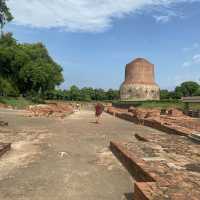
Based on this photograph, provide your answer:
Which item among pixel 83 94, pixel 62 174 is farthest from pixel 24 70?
pixel 83 94

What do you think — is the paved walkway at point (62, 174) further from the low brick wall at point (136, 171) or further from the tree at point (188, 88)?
the tree at point (188, 88)

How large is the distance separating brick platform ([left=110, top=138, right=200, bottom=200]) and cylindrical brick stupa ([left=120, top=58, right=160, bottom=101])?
56.2 meters

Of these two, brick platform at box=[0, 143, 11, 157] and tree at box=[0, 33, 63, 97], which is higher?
tree at box=[0, 33, 63, 97]

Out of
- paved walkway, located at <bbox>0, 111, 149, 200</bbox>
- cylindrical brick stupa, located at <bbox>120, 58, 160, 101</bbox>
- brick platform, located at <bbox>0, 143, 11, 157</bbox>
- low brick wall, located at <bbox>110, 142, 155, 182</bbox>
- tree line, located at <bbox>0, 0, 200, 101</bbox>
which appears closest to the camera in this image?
paved walkway, located at <bbox>0, 111, 149, 200</bbox>

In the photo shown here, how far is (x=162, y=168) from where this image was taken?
17.4 feet

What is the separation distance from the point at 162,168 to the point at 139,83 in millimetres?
59701

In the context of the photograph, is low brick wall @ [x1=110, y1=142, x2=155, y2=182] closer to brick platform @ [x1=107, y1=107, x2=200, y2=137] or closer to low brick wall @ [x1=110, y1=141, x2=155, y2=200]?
low brick wall @ [x1=110, y1=141, x2=155, y2=200]

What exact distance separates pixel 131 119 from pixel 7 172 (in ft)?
47.2

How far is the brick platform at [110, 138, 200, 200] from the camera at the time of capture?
3898 mm

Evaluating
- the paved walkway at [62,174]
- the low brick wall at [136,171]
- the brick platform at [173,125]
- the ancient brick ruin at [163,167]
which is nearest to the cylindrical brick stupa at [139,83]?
the brick platform at [173,125]

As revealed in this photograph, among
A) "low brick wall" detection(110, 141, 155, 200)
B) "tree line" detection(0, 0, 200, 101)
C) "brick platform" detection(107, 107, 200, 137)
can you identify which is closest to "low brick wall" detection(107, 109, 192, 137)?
"brick platform" detection(107, 107, 200, 137)

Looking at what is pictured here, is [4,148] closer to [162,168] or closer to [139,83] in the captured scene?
[162,168]

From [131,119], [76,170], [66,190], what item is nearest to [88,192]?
[66,190]

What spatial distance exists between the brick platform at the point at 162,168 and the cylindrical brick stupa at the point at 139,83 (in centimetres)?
5625
